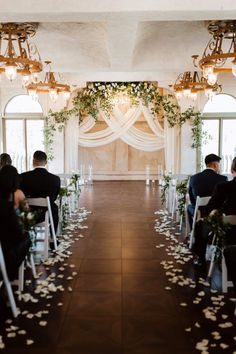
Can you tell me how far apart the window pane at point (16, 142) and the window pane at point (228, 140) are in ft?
20.1

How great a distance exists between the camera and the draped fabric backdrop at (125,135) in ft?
37.4

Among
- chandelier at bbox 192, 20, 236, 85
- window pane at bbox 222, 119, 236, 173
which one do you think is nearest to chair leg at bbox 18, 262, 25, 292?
chandelier at bbox 192, 20, 236, 85

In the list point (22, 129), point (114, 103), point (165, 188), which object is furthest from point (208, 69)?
point (22, 129)

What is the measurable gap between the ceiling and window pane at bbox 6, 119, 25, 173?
2274 mm

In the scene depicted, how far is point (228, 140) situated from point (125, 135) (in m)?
3.14

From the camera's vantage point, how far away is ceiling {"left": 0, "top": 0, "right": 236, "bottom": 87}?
4.04 metres

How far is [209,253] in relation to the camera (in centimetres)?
499

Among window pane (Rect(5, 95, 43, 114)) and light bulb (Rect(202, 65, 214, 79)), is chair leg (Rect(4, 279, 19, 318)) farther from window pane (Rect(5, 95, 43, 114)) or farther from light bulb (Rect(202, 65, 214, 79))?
window pane (Rect(5, 95, 43, 114))

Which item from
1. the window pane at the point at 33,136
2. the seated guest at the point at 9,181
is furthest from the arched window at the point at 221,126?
the seated guest at the point at 9,181

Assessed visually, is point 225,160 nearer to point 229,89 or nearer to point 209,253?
point 229,89

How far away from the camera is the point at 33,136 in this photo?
1191cm

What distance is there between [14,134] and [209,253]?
8.49 meters

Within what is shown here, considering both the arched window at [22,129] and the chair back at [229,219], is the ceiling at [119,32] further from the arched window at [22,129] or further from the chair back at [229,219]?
the chair back at [229,219]

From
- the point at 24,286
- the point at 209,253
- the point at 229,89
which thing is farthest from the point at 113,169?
the point at 24,286
